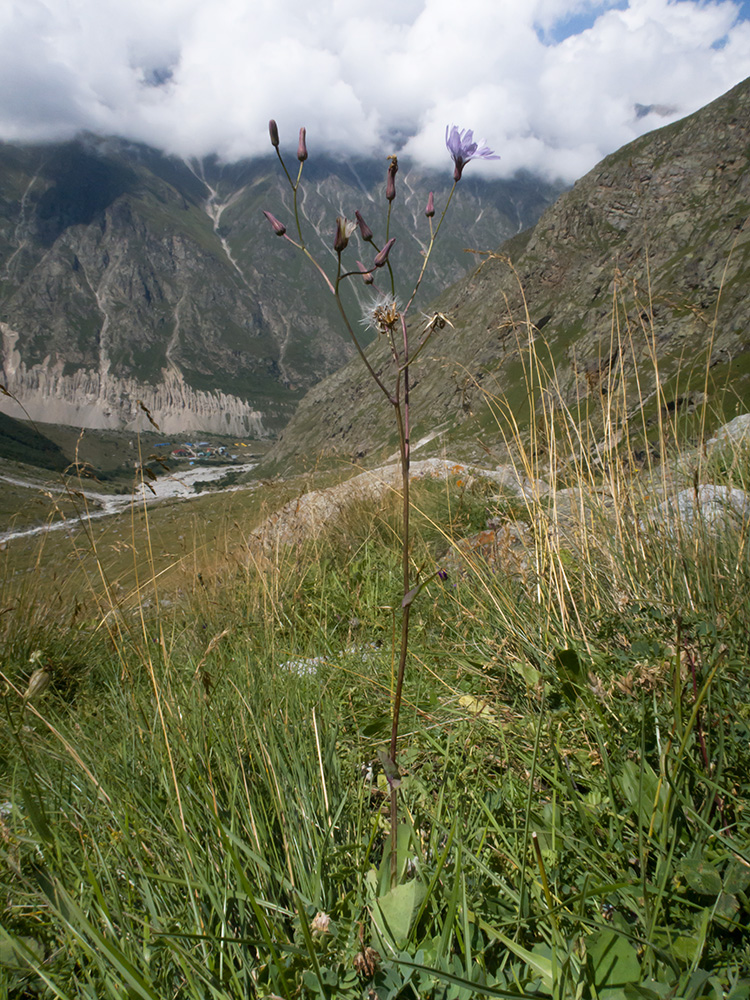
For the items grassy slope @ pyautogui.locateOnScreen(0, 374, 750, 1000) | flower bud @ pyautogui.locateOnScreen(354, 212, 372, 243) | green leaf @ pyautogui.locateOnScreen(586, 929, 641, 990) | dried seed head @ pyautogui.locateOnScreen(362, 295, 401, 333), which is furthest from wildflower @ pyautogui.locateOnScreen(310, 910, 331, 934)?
flower bud @ pyautogui.locateOnScreen(354, 212, 372, 243)

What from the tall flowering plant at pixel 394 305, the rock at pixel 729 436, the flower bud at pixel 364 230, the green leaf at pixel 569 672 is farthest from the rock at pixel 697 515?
the flower bud at pixel 364 230

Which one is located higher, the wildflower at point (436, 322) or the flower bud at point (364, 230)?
the flower bud at point (364, 230)

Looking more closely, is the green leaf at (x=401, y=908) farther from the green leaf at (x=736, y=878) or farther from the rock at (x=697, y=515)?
the rock at (x=697, y=515)

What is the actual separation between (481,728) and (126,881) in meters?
1.13

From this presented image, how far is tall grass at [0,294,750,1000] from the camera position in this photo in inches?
38.6

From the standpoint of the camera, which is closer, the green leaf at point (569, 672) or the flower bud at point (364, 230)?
the flower bud at point (364, 230)

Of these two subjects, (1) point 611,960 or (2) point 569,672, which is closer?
(1) point 611,960

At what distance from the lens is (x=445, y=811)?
4.96 feet

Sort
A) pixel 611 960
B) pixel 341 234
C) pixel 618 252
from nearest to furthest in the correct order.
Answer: pixel 611 960, pixel 341 234, pixel 618 252

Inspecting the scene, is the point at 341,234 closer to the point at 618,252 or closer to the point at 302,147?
the point at 302,147

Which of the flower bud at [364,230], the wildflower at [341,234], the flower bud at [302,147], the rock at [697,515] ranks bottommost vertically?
Result: the rock at [697,515]

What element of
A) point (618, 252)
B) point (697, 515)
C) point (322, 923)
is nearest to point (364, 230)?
point (322, 923)

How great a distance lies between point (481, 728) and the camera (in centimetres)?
182

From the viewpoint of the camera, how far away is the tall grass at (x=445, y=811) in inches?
38.6
